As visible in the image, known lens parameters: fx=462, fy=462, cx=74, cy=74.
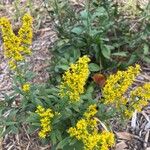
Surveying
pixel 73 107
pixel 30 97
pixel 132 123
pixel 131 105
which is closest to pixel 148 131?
pixel 132 123

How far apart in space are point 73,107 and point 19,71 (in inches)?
19.2

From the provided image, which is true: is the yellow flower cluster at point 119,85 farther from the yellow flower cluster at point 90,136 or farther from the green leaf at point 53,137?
the green leaf at point 53,137

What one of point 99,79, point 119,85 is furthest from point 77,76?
point 99,79

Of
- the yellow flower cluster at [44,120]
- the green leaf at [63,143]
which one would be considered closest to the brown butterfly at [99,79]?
the green leaf at [63,143]

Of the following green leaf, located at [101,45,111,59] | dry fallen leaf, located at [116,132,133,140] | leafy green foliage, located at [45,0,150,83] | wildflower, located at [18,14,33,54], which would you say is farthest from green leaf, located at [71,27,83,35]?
dry fallen leaf, located at [116,132,133,140]

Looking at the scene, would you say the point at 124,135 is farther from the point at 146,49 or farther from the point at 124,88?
the point at 146,49

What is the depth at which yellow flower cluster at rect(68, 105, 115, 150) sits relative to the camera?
105 inches

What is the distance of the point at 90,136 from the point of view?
2797 mm

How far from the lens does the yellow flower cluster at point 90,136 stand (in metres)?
2.66

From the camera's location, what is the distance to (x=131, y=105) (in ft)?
10.2

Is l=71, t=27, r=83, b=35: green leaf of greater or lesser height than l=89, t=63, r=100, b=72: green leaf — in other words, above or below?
above

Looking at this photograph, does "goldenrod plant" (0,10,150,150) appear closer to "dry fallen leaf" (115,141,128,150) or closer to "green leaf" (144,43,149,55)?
"dry fallen leaf" (115,141,128,150)

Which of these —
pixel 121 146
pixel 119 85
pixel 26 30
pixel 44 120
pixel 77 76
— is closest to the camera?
pixel 77 76

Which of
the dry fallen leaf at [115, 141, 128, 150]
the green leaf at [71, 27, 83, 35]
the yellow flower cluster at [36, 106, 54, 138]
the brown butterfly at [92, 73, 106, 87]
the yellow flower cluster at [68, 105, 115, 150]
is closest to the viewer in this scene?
the yellow flower cluster at [68, 105, 115, 150]
